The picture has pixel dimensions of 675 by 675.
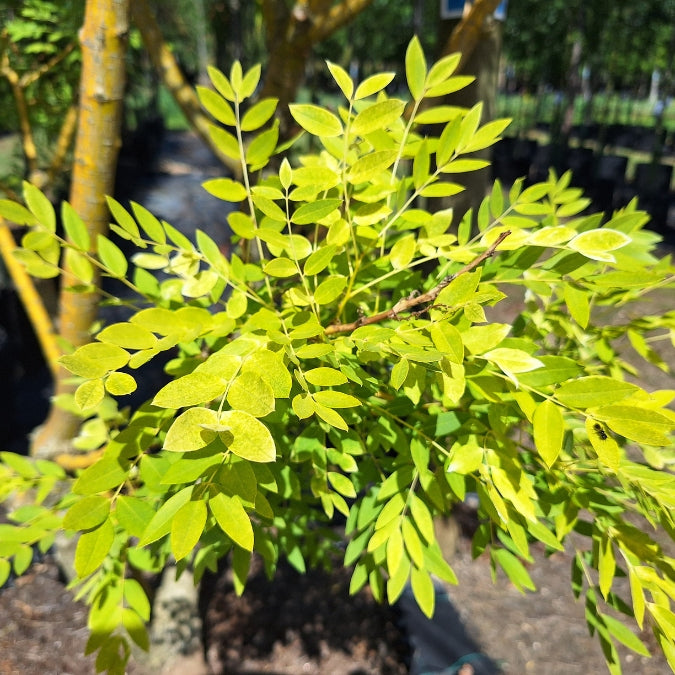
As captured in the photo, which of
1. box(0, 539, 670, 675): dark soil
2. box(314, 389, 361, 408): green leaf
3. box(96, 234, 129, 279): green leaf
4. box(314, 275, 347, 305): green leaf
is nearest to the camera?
box(314, 389, 361, 408): green leaf

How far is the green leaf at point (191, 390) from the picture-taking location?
1.68 ft

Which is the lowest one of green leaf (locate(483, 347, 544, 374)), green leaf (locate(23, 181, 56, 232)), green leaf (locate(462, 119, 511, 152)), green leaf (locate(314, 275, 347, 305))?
green leaf (locate(483, 347, 544, 374))

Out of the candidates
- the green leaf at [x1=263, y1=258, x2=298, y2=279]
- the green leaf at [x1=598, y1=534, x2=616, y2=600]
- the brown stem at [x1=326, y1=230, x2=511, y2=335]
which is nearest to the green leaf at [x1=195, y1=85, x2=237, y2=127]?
the green leaf at [x1=263, y1=258, x2=298, y2=279]

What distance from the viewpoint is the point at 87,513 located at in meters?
0.65

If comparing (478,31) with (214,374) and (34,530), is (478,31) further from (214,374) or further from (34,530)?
(34,530)

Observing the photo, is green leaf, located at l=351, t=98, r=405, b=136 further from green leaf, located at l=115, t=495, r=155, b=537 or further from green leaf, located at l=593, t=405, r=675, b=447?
green leaf, located at l=115, t=495, r=155, b=537

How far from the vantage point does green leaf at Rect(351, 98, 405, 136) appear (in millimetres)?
691

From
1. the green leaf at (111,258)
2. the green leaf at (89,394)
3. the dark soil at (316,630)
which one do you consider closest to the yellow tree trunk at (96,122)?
the green leaf at (111,258)

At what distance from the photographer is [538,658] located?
2307mm

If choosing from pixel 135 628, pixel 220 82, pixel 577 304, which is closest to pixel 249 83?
pixel 220 82

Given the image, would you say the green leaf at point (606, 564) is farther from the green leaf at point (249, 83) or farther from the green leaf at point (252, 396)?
the green leaf at point (249, 83)

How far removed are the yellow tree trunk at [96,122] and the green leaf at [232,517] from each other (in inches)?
28.7

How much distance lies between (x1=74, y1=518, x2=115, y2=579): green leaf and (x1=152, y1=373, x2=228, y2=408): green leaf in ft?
0.81

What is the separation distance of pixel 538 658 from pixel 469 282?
240 cm
